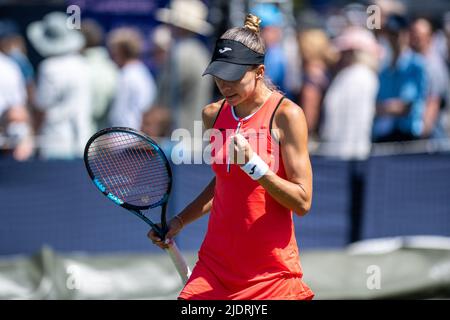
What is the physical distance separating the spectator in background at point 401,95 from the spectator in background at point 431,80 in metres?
0.09

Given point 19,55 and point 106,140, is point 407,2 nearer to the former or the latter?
point 19,55

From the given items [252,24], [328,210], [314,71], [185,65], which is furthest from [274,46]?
[252,24]

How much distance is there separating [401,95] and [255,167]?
489cm

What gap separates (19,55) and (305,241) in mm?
3283

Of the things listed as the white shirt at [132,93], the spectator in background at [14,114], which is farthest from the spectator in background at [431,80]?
the spectator in background at [14,114]

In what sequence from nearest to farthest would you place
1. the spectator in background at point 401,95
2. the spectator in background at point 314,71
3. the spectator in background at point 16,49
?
the spectator in background at point 401,95 → the spectator in background at point 16,49 → the spectator in background at point 314,71

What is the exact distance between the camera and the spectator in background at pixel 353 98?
331 inches

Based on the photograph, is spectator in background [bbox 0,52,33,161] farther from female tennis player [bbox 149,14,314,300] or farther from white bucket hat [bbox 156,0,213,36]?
female tennis player [bbox 149,14,314,300]

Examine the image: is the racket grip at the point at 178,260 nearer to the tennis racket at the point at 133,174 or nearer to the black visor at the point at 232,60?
the tennis racket at the point at 133,174

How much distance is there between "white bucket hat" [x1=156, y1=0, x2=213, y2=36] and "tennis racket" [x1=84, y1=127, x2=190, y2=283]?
3.56 m

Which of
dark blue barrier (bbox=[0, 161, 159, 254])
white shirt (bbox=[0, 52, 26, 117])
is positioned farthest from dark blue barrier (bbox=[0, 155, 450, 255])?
white shirt (bbox=[0, 52, 26, 117])

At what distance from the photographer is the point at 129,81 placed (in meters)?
8.71

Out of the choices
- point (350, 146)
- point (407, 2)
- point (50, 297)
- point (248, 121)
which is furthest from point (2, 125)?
point (248, 121)

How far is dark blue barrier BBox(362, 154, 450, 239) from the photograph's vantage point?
8070 mm
